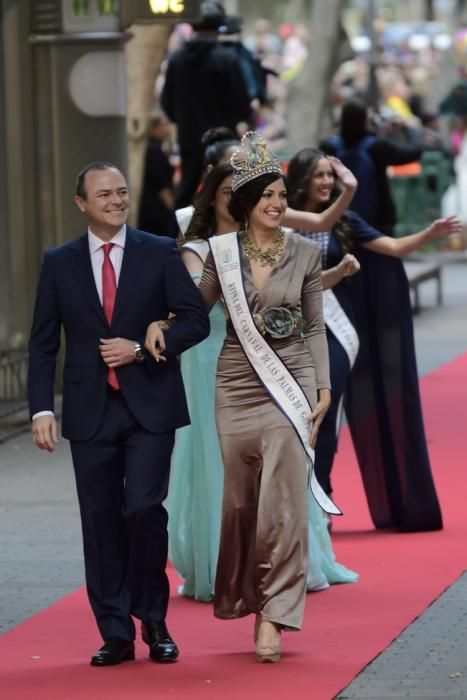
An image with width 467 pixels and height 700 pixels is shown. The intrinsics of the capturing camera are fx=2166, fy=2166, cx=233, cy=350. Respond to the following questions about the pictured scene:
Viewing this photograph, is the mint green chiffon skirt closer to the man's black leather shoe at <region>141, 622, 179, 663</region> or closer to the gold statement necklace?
the gold statement necklace

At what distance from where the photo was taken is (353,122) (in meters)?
15.9

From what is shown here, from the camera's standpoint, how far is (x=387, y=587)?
905 centimetres

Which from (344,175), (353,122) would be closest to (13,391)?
(353,122)

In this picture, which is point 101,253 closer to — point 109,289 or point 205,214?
point 109,289

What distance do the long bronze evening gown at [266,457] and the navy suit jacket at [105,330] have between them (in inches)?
11.3

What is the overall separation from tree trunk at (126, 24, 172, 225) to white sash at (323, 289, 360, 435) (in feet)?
27.9

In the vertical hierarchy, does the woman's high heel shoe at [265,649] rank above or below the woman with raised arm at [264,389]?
below

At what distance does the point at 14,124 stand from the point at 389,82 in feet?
78.2

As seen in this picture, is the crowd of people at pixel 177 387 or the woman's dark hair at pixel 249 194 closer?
the crowd of people at pixel 177 387

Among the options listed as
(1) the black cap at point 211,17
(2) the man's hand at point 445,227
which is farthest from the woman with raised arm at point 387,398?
(1) the black cap at point 211,17

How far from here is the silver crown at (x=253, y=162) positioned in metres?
7.81

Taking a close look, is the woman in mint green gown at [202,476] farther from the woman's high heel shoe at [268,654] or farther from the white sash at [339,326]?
the woman's high heel shoe at [268,654]

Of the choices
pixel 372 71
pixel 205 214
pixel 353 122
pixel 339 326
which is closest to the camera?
pixel 205 214

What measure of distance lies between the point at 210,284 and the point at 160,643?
133 cm
